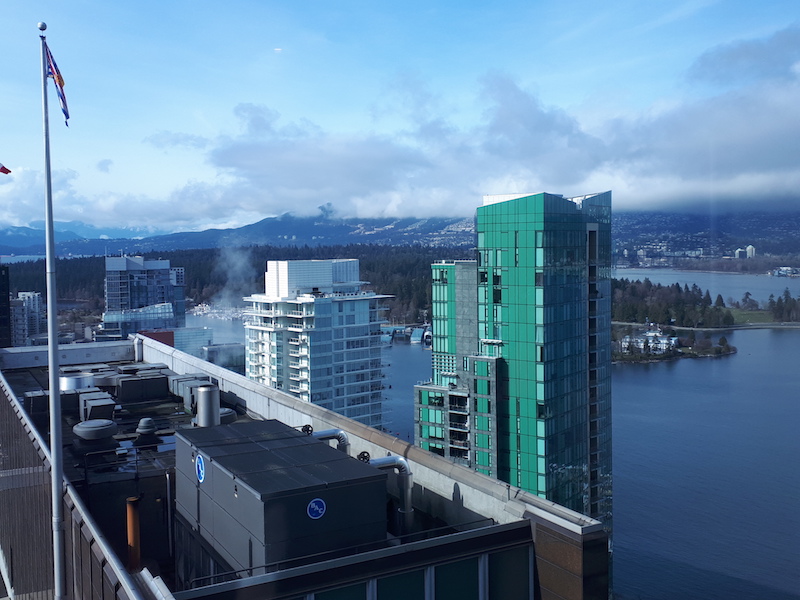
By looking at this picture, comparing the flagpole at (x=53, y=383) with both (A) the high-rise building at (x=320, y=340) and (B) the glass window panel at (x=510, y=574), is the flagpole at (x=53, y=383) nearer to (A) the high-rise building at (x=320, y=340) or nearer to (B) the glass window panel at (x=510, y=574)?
(B) the glass window panel at (x=510, y=574)

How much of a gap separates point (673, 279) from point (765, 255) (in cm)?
324

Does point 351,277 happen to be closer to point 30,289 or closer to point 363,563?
point 363,563

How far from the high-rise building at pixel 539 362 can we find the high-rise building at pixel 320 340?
5790 mm

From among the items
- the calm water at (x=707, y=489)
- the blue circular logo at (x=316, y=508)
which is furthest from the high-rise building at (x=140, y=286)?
the blue circular logo at (x=316, y=508)

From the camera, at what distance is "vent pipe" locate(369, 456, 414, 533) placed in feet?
7.81

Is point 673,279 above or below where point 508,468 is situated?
above

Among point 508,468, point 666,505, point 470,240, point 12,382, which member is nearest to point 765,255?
point 666,505

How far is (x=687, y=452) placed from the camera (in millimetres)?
12562

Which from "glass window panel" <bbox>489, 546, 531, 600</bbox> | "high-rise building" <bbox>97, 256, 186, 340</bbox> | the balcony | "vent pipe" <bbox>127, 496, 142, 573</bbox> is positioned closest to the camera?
"glass window panel" <bbox>489, 546, 531, 600</bbox>

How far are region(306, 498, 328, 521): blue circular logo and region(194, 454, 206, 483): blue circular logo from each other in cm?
44

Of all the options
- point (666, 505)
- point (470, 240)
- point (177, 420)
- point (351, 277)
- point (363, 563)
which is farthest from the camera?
point (470, 240)

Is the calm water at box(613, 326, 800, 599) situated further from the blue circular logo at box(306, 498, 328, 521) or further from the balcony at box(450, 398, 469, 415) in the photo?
the blue circular logo at box(306, 498, 328, 521)

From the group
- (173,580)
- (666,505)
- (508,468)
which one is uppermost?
(173,580)

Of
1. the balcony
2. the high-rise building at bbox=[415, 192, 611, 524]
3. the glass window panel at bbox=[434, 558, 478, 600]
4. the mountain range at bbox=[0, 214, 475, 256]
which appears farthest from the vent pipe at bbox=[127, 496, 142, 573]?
the mountain range at bbox=[0, 214, 475, 256]
